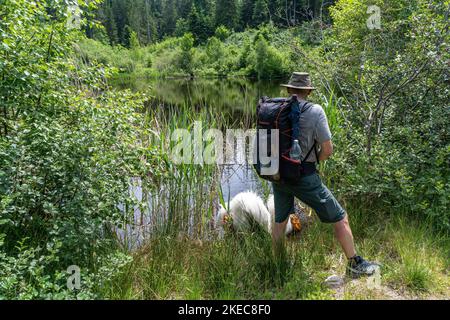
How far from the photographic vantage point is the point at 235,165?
21.0ft

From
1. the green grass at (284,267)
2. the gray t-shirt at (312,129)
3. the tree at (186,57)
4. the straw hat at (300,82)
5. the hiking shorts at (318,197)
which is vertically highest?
the tree at (186,57)

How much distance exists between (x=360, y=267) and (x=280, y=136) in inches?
49.2

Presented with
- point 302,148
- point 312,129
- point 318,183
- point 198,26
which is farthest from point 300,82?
point 198,26

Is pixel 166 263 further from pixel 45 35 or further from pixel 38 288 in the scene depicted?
pixel 45 35

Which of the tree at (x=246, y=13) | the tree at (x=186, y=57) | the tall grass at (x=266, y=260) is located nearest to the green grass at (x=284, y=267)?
the tall grass at (x=266, y=260)

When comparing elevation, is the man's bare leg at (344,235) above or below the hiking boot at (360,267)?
above

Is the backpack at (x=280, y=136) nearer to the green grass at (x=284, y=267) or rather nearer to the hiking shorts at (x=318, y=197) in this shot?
the hiking shorts at (x=318, y=197)

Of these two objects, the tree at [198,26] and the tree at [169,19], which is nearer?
the tree at [198,26]

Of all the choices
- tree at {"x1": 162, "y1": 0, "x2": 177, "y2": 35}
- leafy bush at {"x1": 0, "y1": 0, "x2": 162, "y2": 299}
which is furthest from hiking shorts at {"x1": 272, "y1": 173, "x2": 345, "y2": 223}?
tree at {"x1": 162, "y1": 0, "x2": 177, "y2": 35}

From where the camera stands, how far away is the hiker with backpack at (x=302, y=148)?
9.58 feet

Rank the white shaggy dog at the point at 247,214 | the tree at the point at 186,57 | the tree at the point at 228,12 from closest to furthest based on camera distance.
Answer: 1. the white shaggy dog at the point at 247,214
2. the tree at the point at 186,57
3. the tree at the point at 228,12

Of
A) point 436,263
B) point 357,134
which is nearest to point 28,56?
point 357,134

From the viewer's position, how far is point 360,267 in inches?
121

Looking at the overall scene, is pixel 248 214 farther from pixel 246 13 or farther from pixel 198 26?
pixel 198 26
